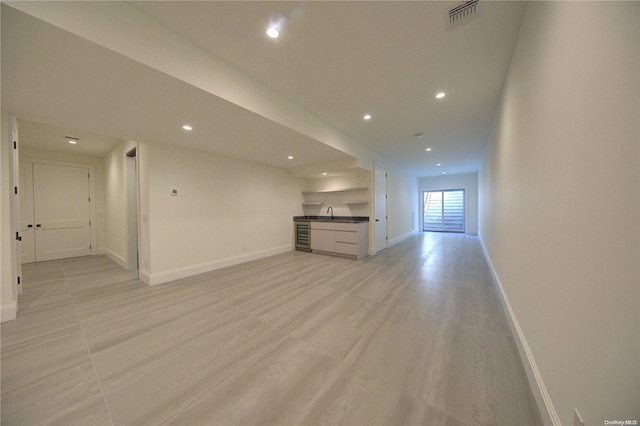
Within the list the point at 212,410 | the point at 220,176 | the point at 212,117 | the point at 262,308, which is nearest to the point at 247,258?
the point at 220,176

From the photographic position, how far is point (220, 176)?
4395 mm

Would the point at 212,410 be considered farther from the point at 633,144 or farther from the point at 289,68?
the point at 289,68

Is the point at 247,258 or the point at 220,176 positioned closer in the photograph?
the point at 220,176

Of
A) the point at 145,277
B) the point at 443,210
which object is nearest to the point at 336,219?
the point at 145,277

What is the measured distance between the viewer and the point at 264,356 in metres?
1.72

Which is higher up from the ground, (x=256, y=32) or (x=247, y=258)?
(x=256, y=32)

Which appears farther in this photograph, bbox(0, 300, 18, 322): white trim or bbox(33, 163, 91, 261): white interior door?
bbox(33, 163, 91, 261): white interior door

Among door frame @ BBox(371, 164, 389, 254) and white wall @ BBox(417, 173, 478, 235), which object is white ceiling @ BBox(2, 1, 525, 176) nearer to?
door frame @ BBox(371, 164, 389, 254)

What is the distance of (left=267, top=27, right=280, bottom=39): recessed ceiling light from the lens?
1746 mm

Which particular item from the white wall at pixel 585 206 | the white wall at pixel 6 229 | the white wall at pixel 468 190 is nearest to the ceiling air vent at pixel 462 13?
the white wall at pixel 585 206

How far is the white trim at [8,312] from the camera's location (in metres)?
2.31

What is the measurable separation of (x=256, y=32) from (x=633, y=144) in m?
2.39

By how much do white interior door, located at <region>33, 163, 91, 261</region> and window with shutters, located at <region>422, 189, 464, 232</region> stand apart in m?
12.9

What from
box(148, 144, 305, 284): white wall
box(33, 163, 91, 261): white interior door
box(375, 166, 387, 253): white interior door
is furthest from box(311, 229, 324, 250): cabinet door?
box(33, 163, 91, 261): white interior door
